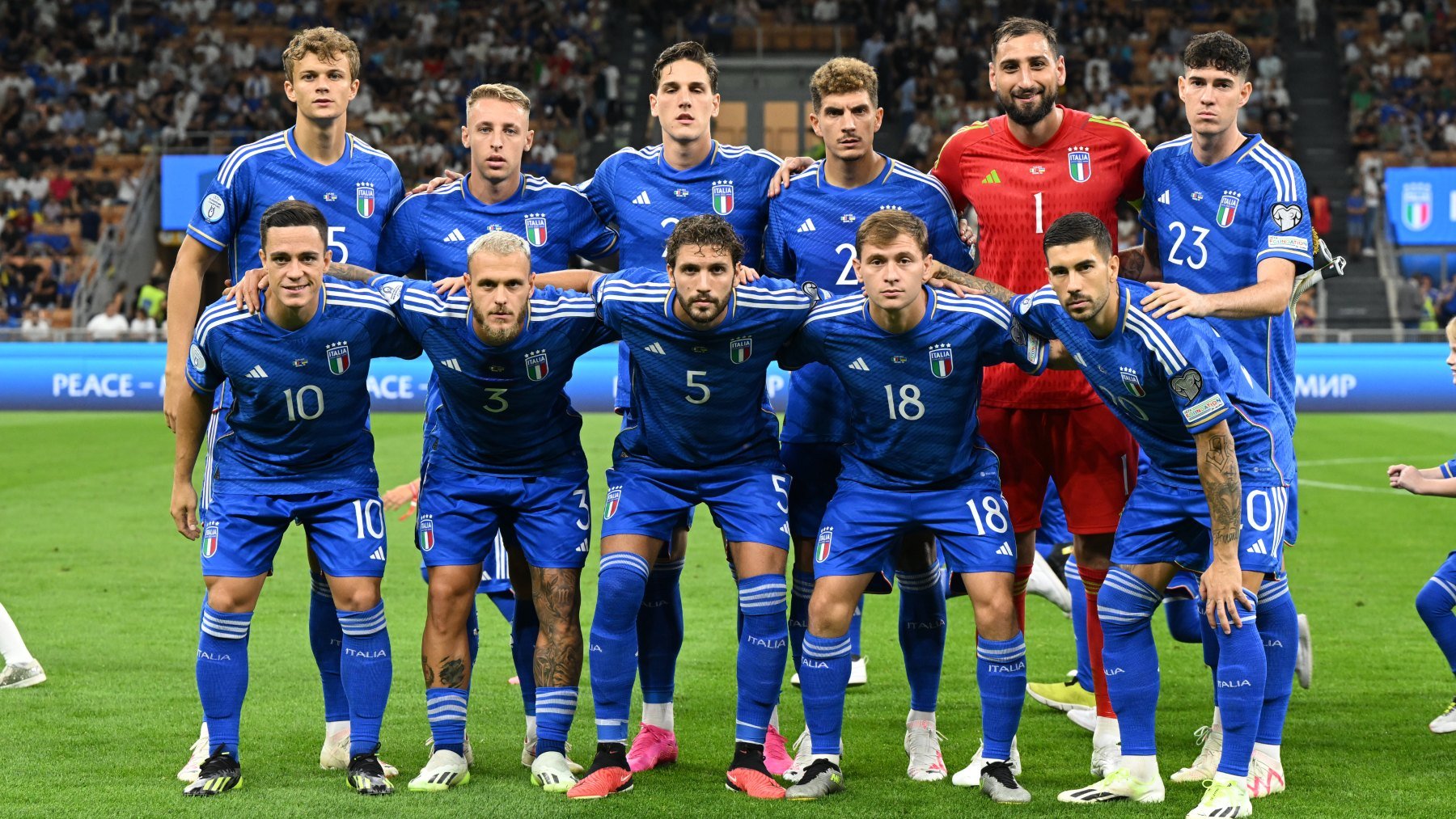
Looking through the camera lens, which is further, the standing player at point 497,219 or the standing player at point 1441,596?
the standing player at point 1441,596

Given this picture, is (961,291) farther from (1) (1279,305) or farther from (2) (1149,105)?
(2) (1149,105)

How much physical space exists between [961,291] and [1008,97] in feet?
3.11

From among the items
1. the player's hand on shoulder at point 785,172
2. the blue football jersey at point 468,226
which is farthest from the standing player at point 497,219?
the player's hand on shoulder at point 785,172

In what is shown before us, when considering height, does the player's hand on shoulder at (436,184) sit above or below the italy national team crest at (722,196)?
above

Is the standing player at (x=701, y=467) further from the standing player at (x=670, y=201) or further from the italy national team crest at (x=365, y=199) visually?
the italy national team crest at (x=365, y=199)

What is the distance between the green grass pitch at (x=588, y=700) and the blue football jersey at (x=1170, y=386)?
1.20 meters

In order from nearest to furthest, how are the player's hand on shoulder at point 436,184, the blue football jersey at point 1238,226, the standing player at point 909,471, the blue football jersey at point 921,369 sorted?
1. the standing player at point 909,471
2. the blue football jersey at point 921,369
3. the blue football jersey at point 1238,226
4. the player's hand on shoulder at point 436,184

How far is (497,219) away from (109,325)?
55.7 feet

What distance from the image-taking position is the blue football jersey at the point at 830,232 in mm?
6023

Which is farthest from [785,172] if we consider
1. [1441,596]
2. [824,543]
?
[1441,596]

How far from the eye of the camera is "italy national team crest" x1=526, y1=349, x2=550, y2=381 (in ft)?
18.2

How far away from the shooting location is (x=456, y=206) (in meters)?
6.18

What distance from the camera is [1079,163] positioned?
6.07m

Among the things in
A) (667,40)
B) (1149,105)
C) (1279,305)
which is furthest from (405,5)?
(1279,305)
